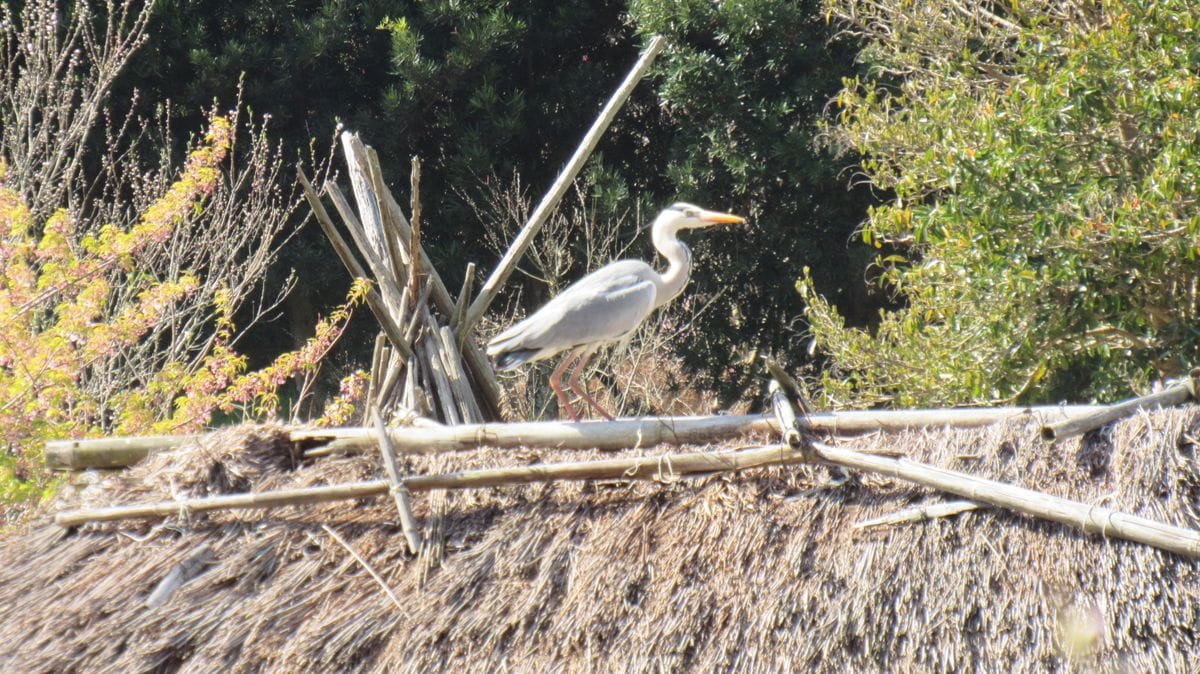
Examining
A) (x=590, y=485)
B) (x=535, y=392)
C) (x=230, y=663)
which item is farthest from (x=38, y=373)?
(x=535, y=392)

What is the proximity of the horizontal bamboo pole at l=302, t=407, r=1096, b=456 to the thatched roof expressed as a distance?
8 cm

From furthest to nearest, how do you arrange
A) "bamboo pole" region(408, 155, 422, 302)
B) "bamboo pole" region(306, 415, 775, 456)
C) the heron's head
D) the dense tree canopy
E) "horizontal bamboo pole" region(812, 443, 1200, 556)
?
the dense tree canopy < the heron's head < "bamboo pole" region(408, 155, 422, 302) < "bamboo pole" region(306, 415, 775, 456) < "horizontal bamboo pole" region(812, 443, 1200, 556)

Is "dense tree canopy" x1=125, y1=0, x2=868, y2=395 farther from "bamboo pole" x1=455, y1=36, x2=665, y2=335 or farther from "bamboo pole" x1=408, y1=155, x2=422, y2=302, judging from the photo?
"bamboo pole" x1=408, y1=155, x2=422, y2=302

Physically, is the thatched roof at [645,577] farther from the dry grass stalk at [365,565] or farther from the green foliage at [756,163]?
the green foliage at [756,163]

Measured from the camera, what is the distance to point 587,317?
6.34 m

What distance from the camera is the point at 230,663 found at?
4.57m

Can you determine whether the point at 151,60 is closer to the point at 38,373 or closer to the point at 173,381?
the point at 173,381

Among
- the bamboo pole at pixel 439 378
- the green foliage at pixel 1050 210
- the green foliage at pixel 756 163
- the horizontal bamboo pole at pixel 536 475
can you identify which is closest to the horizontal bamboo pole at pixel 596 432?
the horizontal bamboo pole at pixel 536 475

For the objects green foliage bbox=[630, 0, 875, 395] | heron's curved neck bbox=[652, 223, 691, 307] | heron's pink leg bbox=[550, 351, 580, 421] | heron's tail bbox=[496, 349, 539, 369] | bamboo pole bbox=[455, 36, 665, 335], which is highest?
bamboo pole bbox=[455, 36, 665, 335]

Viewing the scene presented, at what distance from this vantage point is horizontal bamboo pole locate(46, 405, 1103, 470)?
4734 mm

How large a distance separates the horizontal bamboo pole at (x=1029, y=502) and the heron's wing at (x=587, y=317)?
2.00 metres

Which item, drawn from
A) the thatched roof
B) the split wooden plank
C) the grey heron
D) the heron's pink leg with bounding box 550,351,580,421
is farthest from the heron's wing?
the thatched roof

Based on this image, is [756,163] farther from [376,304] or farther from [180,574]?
[180,574]

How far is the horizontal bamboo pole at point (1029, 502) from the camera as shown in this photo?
4012mm
